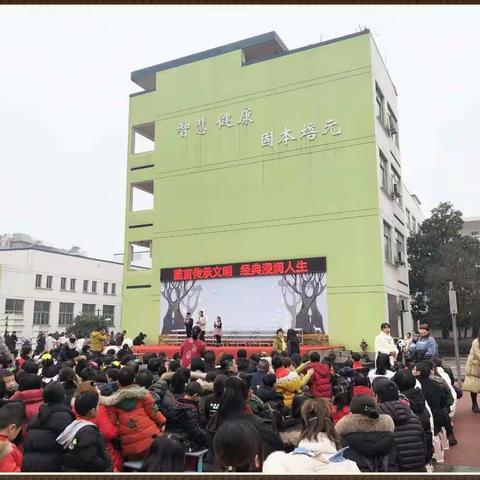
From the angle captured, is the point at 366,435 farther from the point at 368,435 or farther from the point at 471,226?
the point at 471,226

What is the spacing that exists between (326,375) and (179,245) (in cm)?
1508

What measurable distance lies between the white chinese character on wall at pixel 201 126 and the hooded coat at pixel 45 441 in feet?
62.4

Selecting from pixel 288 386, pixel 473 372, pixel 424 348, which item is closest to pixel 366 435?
pixel 288 386

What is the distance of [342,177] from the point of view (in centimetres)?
1827

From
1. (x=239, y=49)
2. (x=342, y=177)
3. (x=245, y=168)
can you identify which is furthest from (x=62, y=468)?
(x=239, y=49)

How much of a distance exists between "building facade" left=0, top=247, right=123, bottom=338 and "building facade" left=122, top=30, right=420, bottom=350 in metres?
22.1

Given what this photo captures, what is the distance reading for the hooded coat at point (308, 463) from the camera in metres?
2.76

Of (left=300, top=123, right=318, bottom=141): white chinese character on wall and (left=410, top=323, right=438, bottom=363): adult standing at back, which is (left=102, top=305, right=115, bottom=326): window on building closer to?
(left=300, top=123, right=318, bottom=141): white chinese character on wall

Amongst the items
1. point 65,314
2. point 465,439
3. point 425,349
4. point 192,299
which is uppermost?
point 192,299

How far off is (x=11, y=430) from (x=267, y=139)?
1777 cm

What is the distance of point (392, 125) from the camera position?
21953 mm

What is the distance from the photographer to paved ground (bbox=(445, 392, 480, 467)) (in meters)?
6.44

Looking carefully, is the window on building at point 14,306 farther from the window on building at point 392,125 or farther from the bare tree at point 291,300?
the window on building at point 392,125

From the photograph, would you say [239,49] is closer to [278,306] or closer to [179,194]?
[179,194]
